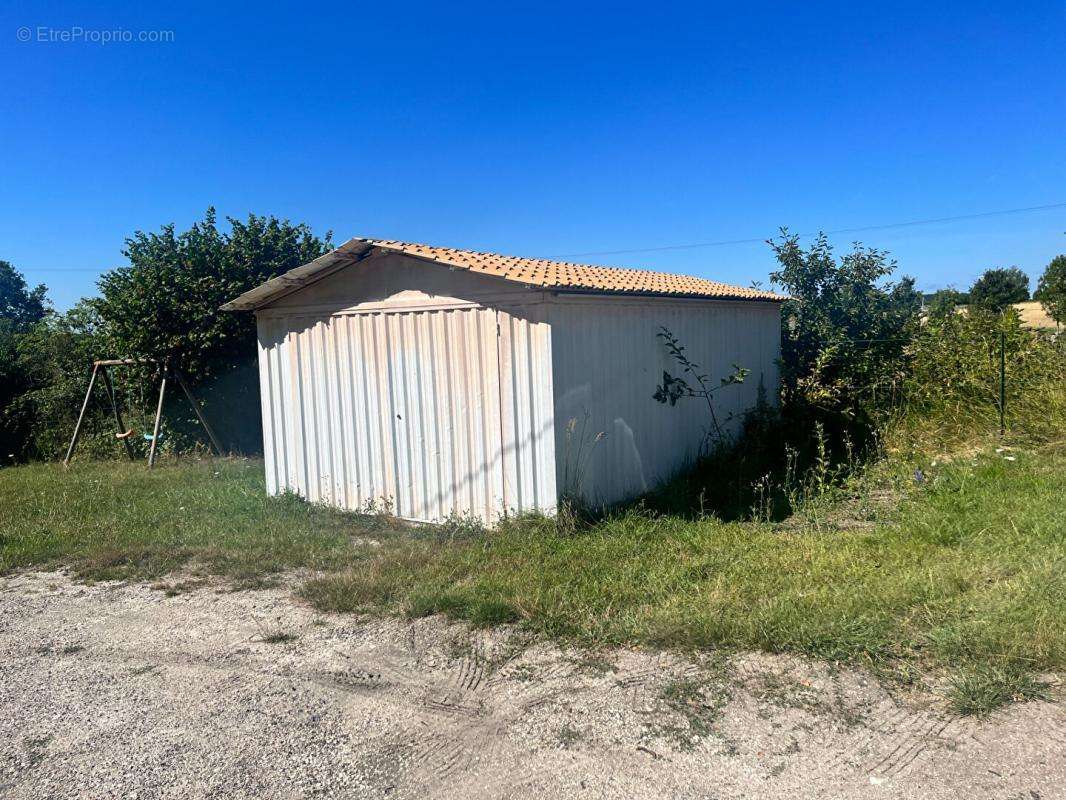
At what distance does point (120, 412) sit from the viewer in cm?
1362

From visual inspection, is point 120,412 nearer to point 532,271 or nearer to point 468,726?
point 532,271

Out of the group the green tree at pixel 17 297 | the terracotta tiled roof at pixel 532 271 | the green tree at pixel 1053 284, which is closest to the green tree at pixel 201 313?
the terracotta tiled roof at pixel 532 271

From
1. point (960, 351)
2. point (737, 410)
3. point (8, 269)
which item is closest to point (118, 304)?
point (737, 410)

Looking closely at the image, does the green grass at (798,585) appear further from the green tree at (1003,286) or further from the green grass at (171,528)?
the green tree at (1003,286)

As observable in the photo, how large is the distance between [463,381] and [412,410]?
77 centimetres

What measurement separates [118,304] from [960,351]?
1308cm

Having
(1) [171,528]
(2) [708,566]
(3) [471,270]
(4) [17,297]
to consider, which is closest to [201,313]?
(1) [171,528]

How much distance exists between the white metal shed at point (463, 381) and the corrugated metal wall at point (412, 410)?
0.02m

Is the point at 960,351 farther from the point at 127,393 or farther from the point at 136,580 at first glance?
the point at 127,393

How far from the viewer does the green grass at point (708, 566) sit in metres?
4.11

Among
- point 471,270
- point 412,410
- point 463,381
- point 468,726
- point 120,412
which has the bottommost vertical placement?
point 468,726

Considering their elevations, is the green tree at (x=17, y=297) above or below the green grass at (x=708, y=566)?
above

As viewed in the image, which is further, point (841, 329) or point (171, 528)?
point (841, 329)

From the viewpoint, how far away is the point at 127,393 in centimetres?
1313
